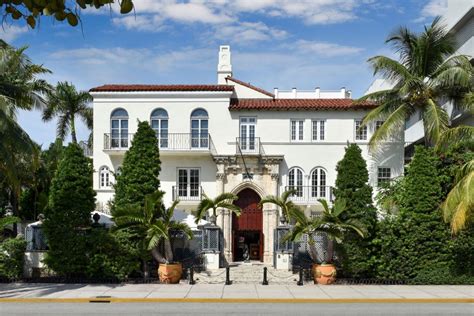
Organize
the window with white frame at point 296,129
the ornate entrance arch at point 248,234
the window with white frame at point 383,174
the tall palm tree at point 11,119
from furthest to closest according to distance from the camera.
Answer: the window with white frame at point 296,129 → the ornate entrance arch at point 248,234 → the window with white frame at point 383,174 → the tall palm tree at point 11,119

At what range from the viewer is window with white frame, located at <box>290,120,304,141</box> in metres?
32.4

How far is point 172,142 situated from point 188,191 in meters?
2.98

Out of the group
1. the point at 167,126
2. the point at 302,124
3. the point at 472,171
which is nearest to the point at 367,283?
the point at 472,171

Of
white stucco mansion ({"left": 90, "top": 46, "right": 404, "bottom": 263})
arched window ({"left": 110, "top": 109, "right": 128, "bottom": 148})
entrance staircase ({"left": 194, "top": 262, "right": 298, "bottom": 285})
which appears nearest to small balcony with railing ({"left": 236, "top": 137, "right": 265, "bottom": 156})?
white stucco mansion ({"left": 90, "top": 46, "right": 404, "bottom": 263})

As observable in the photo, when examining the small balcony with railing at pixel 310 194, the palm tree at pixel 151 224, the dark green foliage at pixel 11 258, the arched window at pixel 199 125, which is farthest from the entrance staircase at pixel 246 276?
the arched window at pixel 199 125

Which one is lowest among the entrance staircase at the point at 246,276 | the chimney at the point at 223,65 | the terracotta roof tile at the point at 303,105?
the entrance staircase at the point at 246,276

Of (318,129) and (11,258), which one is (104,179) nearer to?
(11,258)

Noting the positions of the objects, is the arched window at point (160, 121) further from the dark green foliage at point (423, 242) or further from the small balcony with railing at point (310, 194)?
the dark green foliage at point (423, 242)

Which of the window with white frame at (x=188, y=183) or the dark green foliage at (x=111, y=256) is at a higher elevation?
the window with white frame at (x=188, y=183)

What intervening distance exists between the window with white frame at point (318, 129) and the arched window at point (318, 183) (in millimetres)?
1901

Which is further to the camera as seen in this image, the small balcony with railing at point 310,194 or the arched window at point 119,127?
the arched window at point 119,127

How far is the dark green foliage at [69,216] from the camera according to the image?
73.3ft

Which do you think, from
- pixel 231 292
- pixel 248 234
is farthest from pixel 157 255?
pixel 248 234

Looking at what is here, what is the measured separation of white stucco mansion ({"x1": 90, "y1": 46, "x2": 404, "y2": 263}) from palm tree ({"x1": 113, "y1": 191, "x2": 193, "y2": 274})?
8.62 m
